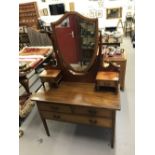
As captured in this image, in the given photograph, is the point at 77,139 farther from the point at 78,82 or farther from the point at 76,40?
the point at 76,40

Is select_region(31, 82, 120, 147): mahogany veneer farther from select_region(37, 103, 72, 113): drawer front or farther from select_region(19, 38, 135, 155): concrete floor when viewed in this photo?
select_region(19, 38, 135, 155): concrete floor

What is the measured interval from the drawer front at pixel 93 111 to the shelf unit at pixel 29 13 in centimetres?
553

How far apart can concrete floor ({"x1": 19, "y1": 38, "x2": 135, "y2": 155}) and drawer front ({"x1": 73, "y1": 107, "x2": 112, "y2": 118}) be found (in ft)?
1.74

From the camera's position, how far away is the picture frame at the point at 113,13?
5392mm

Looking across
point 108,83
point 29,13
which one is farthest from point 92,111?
point 29,13

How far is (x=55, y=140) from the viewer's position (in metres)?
1.85

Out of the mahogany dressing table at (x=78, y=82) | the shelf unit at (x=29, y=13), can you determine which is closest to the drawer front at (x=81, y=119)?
the mahogany dressing table at (x=78, y=82)

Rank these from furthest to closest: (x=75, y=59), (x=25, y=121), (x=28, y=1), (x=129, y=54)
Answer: (x=28, y=1), (x=129, y=54), (x=25, y=121), (x=75, y=59)

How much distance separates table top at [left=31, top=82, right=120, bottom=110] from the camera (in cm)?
132

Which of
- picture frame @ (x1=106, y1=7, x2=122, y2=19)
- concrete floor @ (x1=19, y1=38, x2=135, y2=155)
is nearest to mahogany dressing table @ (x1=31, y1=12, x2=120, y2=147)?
concrete floor @ (x1=19, y1=38, x2=135, y2=155)

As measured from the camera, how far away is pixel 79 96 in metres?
1.45
